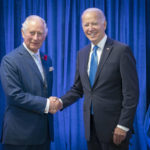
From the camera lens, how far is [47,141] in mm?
1967

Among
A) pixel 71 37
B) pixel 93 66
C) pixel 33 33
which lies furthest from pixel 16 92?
pixel 71 37

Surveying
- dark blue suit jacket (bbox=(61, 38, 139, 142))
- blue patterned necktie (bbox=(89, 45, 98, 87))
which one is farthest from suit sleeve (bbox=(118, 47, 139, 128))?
blue patterned necktie (bbox=(89, 45, 98, 87))

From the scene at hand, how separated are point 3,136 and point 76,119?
154cm

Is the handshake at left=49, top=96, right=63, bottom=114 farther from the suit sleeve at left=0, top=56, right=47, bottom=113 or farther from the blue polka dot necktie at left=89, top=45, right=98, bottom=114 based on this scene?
the blue polka dot necktie at left=89, top=45, right=98, bottom=114

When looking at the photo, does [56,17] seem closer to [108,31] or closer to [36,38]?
[108,31]

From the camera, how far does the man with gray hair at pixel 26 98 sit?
5.82 ft

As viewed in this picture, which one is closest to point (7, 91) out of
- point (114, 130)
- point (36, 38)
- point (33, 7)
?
point (36, 38)

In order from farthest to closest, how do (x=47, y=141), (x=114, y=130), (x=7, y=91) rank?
(x=47, y=141) → (x=7, y=91) → (x=114, y=130)

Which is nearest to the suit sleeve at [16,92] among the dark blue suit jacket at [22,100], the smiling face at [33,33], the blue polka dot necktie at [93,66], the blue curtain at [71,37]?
the dark blue suit jacket at [22,100]

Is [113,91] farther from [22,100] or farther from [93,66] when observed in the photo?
[22,100]

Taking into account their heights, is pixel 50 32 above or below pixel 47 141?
above

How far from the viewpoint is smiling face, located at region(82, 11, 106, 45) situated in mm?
1777

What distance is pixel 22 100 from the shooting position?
5.76 ft

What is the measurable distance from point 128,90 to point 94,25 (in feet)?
2.08
